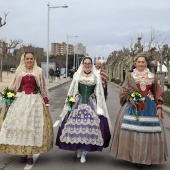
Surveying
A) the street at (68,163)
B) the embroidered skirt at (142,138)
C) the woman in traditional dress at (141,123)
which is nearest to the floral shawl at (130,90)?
the woman in traditional dress at (141,123)

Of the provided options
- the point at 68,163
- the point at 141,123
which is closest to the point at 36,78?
the point at 68,163

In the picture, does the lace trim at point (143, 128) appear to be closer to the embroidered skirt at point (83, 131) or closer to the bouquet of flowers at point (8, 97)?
the embroidered skirt at point (83, 131)

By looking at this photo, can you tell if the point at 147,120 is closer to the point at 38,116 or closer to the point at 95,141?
the point at 95,141

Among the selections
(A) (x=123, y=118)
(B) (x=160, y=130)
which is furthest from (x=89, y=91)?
(B) (x=160, y=130)

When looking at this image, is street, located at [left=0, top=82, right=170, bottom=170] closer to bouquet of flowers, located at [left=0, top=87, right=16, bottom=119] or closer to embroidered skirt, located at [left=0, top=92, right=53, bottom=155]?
embroidered skirt, located at [left=0, top=92, right=53, bottom=155]

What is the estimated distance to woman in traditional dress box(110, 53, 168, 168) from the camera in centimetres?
579

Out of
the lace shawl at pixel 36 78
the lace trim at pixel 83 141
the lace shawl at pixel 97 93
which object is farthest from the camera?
the lace shawl at pixel 97 93

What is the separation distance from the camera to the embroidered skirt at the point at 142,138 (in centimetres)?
579

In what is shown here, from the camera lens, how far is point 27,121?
6.03 meters

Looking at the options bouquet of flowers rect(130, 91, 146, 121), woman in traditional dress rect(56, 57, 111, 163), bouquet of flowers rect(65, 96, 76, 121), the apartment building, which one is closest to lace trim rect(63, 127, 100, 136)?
woman in traditional dress rect(56, 57, 111, 163)

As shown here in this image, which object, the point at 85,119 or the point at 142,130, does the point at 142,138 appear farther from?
the point at 85,119

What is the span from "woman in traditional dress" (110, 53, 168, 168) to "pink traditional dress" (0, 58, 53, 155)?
46.8 inches

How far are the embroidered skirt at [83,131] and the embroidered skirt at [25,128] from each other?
0.30m

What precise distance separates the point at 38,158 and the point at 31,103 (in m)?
1.09
